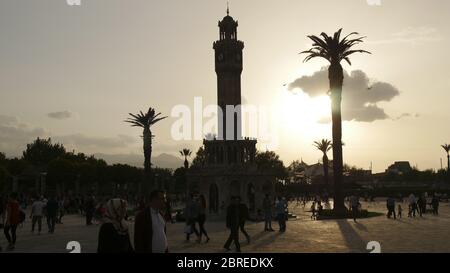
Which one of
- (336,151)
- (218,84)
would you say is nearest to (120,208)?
(336,151)

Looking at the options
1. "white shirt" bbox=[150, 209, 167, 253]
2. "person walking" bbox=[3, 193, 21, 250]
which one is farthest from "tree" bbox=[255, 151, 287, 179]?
"white shirt" bbox=[150, 209, 167, 253]

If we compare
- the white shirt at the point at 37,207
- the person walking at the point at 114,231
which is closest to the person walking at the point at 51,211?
the white shirt at the point at 37,207

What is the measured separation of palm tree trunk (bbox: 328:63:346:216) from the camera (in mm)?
35625

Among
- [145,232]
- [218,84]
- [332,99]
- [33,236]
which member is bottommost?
[33,236]

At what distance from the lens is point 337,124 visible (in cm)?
3556

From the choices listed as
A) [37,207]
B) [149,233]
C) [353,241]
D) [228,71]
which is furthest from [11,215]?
[228,71]

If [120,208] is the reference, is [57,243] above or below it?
below

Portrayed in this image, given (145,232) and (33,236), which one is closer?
(145,232)

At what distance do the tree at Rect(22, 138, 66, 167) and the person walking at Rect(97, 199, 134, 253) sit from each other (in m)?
133

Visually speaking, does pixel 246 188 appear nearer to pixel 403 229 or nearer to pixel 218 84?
pixel 218 84

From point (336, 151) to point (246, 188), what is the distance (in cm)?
2346

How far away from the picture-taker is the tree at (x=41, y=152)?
→ 134 meters
